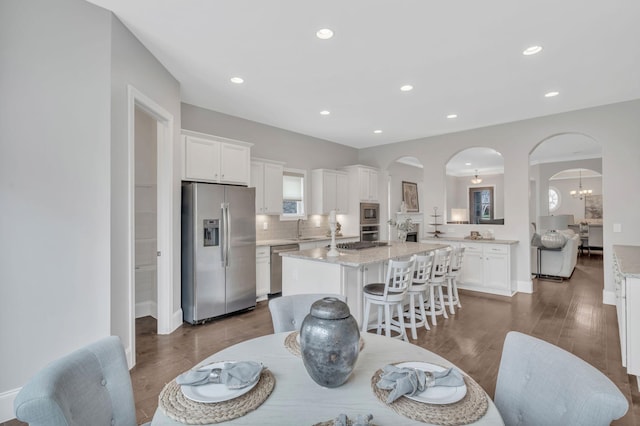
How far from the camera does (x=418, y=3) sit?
2.44 metres

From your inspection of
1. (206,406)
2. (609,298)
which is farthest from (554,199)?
(206,406)

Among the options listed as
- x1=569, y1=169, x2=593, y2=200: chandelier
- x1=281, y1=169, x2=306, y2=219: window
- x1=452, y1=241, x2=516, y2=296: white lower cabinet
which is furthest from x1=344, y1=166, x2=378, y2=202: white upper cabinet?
x1=569, y1=169, x2=593, y2=200: chandelier

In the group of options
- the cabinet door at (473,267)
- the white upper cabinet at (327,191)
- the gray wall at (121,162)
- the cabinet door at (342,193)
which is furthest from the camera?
the cabinet door at (342,193)

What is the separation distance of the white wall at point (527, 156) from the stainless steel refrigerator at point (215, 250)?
3924mm

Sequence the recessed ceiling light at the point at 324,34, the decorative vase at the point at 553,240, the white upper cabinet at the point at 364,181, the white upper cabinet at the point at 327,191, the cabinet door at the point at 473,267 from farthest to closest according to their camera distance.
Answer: the white upper cabinet at the point at 364,181
the white upper cabinet at the point at 327,191
the decorative vase at the point at 553,240
the cabinet door at the point at 473,267
the recessed ceiling light at the point at 324,34

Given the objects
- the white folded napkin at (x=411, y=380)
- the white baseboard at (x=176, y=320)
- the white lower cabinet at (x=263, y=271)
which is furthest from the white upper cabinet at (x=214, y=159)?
the white folded napkin at (x=411, y=380)

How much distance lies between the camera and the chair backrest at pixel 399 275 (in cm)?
316

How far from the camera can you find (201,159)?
424cm

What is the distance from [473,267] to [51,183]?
19.0 ft

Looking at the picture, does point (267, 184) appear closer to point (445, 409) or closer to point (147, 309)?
point (147, 309)

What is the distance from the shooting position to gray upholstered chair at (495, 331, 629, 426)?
0.92 m

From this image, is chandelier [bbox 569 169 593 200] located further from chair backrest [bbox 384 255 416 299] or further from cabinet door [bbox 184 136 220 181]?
cabinet door [bbox 184 136 220 181]

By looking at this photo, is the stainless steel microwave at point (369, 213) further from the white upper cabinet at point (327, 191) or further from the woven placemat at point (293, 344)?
the woven placemat at point (293, 344)

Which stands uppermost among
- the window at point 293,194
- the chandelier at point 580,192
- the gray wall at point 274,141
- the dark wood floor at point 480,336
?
the gray wall at point 274,141
